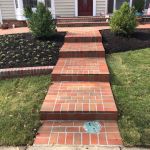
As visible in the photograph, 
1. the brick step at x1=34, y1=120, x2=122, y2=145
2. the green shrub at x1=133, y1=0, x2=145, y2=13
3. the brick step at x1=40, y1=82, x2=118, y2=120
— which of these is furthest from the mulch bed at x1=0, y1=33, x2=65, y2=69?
the green shrub at x1=133, y1=0, x2=145, y2=13

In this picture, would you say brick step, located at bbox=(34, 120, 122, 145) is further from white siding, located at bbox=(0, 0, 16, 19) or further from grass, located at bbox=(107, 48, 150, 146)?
white siding, located at bbox=(0, 0, 16, 19)

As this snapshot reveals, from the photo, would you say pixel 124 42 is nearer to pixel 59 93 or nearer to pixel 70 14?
pixel 59 93

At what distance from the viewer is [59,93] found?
4613 millimetres

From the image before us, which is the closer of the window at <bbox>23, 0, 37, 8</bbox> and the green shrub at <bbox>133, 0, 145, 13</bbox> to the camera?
the green shrub at <bbox>133, 0, 145, 13</bbox>

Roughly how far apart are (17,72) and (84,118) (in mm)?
2323

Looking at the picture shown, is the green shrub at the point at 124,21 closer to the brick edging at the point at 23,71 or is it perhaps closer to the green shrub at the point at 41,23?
the green shrub at the point at 41,23

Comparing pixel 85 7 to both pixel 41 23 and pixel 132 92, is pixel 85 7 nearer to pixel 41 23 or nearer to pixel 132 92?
pixel 41 23

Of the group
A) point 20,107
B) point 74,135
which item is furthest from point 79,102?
point 20,107

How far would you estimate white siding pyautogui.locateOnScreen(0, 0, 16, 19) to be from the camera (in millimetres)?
14000

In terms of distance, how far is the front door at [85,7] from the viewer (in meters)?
14.0

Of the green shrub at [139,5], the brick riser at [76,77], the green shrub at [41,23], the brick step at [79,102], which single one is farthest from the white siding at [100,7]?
the brick step at [79,102]

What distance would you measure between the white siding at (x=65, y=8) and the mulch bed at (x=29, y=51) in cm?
573

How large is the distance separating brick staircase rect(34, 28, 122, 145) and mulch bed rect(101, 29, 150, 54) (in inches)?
36.5

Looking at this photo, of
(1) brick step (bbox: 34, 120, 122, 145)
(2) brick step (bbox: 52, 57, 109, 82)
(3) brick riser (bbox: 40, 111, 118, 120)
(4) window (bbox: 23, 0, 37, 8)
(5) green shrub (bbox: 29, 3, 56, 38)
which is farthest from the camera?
(4) window (bbox: 23, 0, 37, 8)
